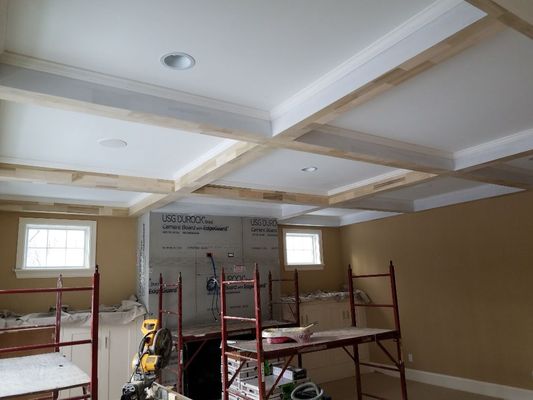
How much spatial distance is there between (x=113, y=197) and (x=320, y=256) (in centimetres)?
400

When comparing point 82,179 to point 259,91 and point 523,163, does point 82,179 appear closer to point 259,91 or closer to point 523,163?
point 259,91

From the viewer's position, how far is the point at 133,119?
2625 mm

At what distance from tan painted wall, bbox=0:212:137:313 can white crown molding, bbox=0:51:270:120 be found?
150 inches

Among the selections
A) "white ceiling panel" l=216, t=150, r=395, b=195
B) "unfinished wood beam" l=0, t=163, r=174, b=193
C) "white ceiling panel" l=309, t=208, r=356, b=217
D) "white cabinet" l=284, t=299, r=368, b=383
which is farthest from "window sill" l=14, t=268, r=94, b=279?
"white ceiling panel" l=309, t=208, r=356, b=217

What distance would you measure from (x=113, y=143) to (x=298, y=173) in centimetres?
202

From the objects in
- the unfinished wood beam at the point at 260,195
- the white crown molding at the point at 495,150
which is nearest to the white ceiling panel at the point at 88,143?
the unfinished wood beam at the point at 260,195

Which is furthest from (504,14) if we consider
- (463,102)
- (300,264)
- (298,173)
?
(300,264)

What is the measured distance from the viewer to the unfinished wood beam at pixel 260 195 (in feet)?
15.8

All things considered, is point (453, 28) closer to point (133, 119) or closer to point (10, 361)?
point (133, 119)

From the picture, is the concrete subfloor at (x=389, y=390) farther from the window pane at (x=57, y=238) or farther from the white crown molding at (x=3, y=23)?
the white crown molding at (x=3, y=23)

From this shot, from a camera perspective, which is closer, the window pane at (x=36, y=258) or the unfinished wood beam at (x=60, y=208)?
the unfinished wood beam at (x=60, y=208)

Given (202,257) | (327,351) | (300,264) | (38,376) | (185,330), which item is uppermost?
(202,257)

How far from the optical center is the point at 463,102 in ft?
9.82

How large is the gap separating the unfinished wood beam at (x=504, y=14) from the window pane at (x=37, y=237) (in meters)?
5.56
